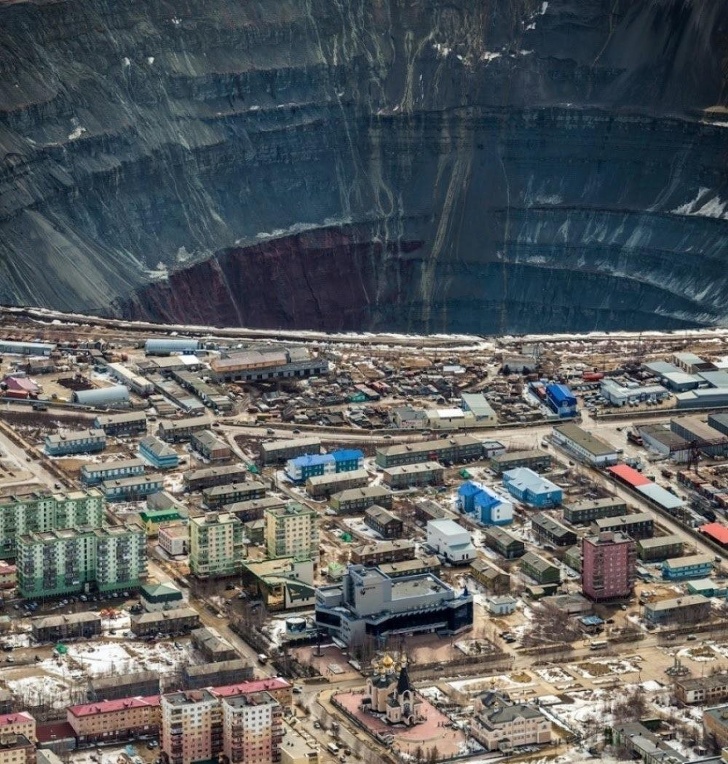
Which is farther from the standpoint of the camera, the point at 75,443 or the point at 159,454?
the point at 75,443

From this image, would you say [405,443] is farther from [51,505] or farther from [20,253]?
[20,253]

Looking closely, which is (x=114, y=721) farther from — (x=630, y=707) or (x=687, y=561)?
(x=687, y=561)

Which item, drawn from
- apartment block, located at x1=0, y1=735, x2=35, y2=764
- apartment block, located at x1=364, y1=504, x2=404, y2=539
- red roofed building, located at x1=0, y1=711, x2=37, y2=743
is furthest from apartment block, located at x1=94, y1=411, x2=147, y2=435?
apartment block, located at x1=0, y1=735, x2=35, y2=764

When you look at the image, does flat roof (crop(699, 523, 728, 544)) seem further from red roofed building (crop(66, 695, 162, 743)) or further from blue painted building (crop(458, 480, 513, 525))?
red roofed building (crop(66, 695, 162, 743))

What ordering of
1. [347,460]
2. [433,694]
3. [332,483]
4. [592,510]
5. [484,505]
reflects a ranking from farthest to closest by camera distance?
[347,460]
[332,483]
[592,510]
[484,505]
[433,694]

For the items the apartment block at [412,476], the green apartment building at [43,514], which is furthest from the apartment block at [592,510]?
the green apartment building at [43,514]

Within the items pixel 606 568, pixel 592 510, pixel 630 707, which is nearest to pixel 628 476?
pixel 592 510

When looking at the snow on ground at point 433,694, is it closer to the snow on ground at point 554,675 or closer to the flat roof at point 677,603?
the snow on ground at point 554,675
